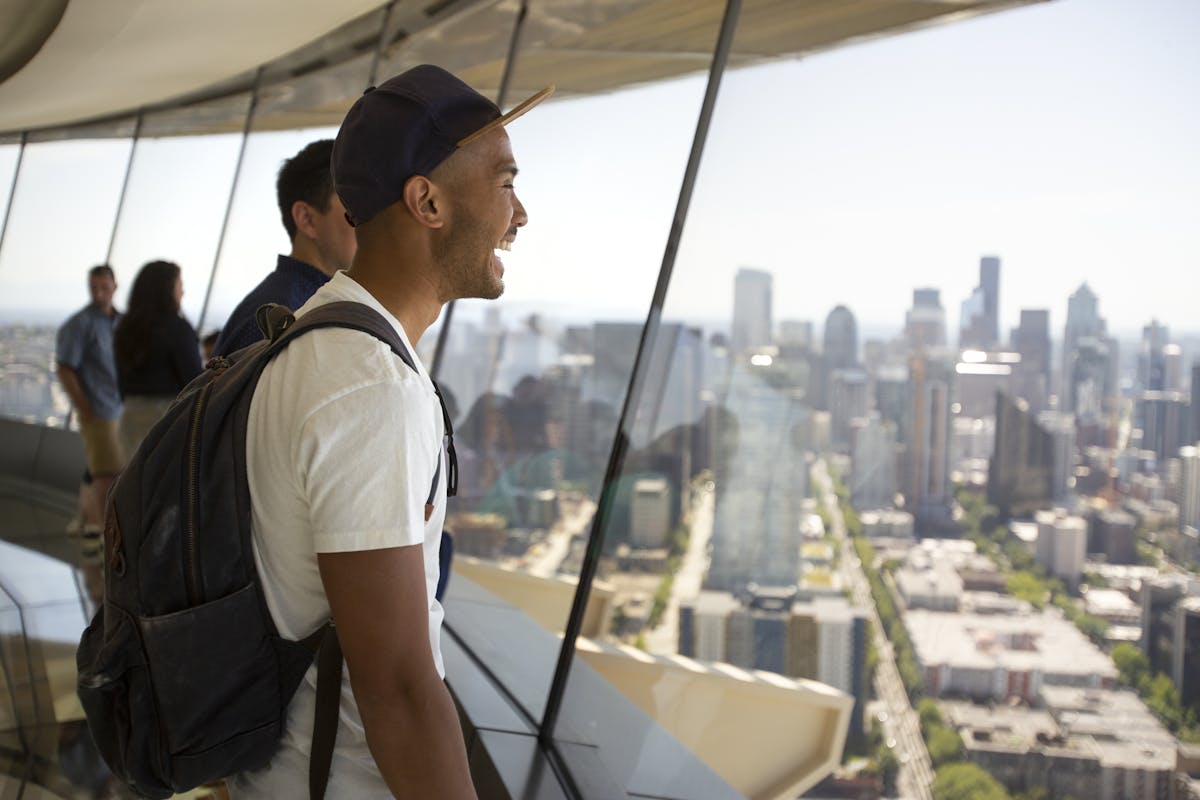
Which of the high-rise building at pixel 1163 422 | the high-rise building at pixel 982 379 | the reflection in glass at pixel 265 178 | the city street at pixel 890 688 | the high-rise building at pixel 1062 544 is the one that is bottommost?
the city street at pixel 890 688

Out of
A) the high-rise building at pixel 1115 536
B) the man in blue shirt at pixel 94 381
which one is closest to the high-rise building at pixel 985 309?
the high-rise building at pixel 1115 536

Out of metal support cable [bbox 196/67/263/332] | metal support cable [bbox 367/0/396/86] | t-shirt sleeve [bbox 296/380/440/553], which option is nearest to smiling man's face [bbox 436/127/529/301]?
t-shirt sleeve [bbox 296/380/440/553]

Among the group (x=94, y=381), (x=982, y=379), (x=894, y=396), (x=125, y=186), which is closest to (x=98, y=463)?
(x=94, y=381)

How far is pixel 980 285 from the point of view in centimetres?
224

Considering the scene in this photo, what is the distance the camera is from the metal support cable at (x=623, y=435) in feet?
10.6

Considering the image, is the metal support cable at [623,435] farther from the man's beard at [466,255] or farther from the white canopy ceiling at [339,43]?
the man's beard at [466,255]

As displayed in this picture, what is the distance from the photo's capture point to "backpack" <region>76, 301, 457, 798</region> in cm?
121

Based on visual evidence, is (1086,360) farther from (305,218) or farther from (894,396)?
(305,218)

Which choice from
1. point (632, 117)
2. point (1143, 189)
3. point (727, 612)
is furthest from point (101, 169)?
point (1143, 189)

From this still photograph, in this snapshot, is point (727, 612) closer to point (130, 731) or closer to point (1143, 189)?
point (1143, 189)

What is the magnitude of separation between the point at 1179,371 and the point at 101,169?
1136cm

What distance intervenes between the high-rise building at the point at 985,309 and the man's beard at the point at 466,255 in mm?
1218

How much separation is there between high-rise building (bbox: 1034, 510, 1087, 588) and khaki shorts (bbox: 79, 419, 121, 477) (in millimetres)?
6217

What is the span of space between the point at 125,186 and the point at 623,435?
30.6 ft
